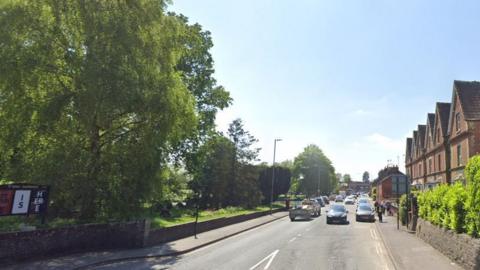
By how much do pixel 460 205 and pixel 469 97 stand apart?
24863 mm

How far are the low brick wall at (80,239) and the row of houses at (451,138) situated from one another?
81.7ft

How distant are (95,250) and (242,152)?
128 feet

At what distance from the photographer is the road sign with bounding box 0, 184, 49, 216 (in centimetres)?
1362

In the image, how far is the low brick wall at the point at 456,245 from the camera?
12.3m

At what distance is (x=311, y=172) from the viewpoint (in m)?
118

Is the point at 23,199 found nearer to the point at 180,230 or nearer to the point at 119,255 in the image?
the point at 119,255

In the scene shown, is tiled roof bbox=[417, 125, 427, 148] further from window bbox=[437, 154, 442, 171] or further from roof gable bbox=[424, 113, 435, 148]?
window bbox=[437, 154, 442, 171]

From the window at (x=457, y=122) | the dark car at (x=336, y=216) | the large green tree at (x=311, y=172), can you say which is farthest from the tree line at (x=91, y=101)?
the large green tree at (x=311, y=172)

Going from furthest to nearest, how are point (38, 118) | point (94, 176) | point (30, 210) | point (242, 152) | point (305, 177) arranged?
point (305, 177) → point (242, 152) → point (94, 176) → point (38, 118) → point (30, 210)

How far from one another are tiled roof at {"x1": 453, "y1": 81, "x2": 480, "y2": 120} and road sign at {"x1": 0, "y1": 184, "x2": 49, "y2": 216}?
31.6 m

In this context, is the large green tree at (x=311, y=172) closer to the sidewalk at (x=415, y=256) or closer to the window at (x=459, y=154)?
the window at (x=459, y=154)

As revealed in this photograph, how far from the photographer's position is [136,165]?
17750 mm

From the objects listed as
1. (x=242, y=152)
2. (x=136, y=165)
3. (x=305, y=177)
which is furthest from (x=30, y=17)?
(x=305, y=177)

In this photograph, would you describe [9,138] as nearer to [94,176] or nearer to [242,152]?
[94,176]
